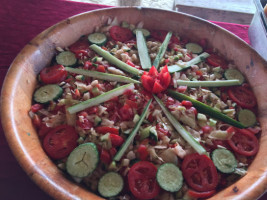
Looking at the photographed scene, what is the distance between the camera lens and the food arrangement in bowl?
2207 millimetres

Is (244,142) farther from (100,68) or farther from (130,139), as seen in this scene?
(100,68)

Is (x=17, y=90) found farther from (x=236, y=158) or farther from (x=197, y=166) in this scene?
(x=236, y=158)

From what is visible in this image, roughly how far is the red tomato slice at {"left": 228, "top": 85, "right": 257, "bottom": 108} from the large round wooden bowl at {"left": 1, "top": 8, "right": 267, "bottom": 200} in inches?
2.6

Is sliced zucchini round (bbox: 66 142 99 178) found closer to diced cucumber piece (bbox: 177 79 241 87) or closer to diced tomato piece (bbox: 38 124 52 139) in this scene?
diced tomato piece (bbox: 38 124 52 139)

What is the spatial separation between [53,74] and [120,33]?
3.90ft

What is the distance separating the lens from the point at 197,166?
2.31m

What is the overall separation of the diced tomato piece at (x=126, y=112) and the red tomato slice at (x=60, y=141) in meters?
0.51

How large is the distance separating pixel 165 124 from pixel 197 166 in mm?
525

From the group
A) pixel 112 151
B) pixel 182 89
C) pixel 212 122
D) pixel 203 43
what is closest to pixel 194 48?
pixel 203 43

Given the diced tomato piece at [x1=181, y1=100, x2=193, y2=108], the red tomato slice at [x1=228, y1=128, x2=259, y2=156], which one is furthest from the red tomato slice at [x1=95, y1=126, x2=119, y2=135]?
the red tomato slice at [x1=228, y1=128, x2=259, y2=156]

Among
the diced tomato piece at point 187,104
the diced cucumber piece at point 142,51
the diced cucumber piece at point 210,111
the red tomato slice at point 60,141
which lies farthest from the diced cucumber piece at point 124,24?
the red tomato slice at point 60,141

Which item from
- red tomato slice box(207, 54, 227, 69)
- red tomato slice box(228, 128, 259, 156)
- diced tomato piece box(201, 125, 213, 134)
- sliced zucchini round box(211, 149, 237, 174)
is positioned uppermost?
red tomato slice box(207, 54, 227, 69)

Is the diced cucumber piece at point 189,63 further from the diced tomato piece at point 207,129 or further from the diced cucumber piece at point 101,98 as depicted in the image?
the diced tomato piece at point 207,129

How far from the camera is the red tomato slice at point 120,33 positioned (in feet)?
11.3
